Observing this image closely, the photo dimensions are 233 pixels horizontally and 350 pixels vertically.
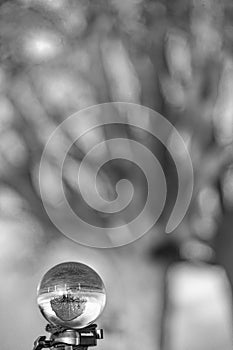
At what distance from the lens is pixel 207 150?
9.00 feet

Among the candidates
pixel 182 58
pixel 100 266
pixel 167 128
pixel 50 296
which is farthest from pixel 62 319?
pixel 182 58

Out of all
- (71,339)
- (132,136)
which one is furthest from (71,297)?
(132,136)

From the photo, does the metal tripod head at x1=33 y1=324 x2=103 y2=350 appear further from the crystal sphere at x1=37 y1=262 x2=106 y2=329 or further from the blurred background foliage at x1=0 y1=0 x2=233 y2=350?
the blurred background foliage at x1=0 y1=0 x2=233 y2=350

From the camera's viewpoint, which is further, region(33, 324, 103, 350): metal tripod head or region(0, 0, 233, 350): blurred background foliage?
region(0, 0, 233, 350): blurred background foliage

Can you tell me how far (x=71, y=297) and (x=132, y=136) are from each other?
5.45ft

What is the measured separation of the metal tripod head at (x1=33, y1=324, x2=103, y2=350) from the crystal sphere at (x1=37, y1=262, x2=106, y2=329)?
0.01 meters

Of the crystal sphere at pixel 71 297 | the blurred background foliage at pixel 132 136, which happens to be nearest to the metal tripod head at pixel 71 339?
the crystal sphere at pixel 71 297

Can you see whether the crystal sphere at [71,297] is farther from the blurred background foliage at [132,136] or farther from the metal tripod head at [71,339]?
the blurred background foliage at [132,136]

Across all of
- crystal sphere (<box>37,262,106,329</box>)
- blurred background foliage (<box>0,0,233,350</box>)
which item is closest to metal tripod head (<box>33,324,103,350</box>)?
crystal sphere (<box>37,262,106,329</box>)

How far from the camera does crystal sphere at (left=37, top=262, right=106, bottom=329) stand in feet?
3.69

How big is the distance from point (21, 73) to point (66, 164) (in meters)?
0.45

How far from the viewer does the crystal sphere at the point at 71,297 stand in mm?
1126

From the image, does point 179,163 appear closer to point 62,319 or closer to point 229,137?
point 229,137

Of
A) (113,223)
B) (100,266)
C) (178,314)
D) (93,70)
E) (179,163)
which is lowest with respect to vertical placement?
(178,314)
